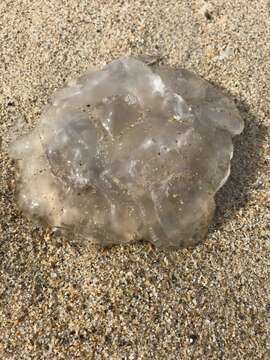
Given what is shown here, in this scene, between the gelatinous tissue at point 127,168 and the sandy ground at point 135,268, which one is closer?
the sandy ground at point 135,268

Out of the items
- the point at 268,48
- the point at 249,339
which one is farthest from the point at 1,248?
the point at 268,48

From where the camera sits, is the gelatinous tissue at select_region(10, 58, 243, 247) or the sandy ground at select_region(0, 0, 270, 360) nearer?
the sandy ground at select_region(0, 0, 270, 360)

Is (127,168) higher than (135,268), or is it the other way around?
(127,168)

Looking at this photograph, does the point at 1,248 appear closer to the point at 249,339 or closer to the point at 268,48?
the point at 249,339
